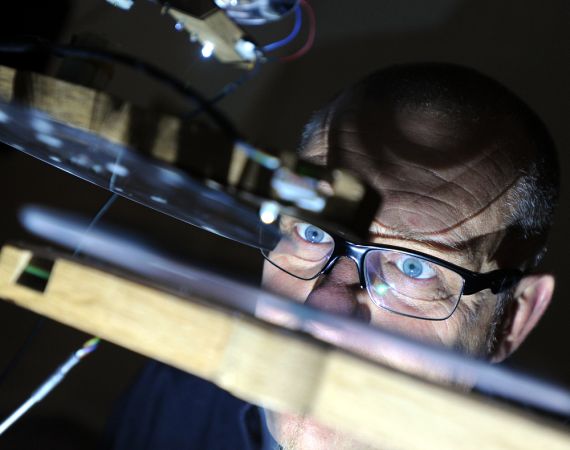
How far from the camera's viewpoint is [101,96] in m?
0.25

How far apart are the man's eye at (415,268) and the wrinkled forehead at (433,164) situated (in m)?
0.06

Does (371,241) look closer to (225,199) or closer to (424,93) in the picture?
(424,93)

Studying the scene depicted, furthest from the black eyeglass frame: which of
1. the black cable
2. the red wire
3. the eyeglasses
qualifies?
the red wire

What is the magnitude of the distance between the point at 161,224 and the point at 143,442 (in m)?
0.47

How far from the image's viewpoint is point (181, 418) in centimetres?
105

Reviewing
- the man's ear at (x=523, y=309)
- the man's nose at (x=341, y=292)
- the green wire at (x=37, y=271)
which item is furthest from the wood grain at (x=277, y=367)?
the man's ear at (x=523, y=309)

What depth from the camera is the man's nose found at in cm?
65

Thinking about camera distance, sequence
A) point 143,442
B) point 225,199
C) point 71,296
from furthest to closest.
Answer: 1. point 143,442
2. point 225,199
3. point 71,296

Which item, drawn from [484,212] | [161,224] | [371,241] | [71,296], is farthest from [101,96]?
[161,224]

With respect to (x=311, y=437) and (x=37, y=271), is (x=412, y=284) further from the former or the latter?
(x=37, y=271)

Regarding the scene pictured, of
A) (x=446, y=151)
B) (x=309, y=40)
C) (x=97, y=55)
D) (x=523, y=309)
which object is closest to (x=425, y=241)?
(x=446, y=151)

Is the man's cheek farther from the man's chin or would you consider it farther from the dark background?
the dark background

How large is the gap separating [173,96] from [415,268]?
658mm

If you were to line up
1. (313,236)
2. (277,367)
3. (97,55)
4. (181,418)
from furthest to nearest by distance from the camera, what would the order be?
(181,418)
(313,236)
(97,55)
(277,367)
